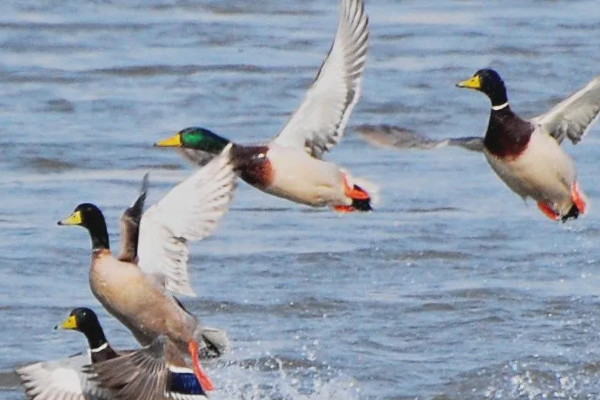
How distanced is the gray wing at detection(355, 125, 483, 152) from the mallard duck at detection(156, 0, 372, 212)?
15cm

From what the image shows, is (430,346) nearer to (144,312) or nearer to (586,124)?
(586,124)

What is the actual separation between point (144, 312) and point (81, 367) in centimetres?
41

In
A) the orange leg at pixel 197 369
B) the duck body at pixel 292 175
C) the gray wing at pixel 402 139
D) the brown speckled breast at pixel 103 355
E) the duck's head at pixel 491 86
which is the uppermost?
the duck's head at pixel 491 86

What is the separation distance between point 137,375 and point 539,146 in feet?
6.64

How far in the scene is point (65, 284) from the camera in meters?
9.59

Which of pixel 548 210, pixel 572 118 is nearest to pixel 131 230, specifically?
pixel 548 210

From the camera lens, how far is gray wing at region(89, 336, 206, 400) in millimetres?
6840

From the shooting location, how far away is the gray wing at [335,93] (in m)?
8.10

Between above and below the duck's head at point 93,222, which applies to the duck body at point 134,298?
below

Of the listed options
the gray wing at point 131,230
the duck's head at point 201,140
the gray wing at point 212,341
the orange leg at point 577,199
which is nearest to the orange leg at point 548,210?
the orange leg at point 577,199

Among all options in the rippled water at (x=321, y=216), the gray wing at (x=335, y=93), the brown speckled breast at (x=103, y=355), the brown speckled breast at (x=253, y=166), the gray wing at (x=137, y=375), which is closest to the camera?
the gray wing at (x=137, y=375)

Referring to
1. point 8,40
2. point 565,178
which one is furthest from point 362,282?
point 8,40

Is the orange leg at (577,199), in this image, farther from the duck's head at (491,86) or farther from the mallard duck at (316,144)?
the mallard duck at (316,144)

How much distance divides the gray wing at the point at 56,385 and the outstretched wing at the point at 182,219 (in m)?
0.68
